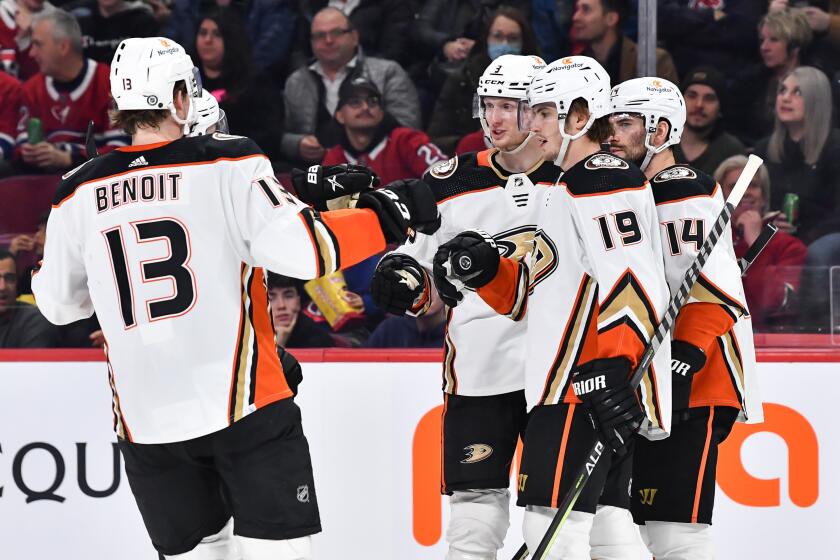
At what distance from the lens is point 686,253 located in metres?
2.84

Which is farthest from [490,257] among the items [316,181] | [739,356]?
[739,356]

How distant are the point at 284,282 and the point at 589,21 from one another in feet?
5.05

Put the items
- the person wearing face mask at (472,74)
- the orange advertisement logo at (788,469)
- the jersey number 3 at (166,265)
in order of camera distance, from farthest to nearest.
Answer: the person wearing face mask at (472,74), the orange advertisement logo at (788,469), the jersey number 3 at (166,265)

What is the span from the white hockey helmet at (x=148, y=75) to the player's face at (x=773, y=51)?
2751 mm

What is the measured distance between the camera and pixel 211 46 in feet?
15.9

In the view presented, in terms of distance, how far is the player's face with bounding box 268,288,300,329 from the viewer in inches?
163

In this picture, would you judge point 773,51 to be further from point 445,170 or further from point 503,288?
point 503,288

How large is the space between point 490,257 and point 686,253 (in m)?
0.47

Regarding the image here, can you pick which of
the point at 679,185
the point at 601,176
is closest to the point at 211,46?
the point at 679,185

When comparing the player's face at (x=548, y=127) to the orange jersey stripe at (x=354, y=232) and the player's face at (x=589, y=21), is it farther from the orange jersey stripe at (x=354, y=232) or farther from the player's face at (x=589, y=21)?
the player's face at (x=589, y=21)

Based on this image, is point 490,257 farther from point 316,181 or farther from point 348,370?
point 348,370

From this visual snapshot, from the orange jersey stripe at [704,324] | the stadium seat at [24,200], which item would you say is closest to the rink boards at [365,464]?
the stadium seat at [24,200]

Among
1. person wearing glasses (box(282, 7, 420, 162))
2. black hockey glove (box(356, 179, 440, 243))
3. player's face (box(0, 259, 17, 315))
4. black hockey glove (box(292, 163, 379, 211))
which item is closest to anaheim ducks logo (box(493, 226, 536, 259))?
black hockey glove (box(356, 179, 440, 243))

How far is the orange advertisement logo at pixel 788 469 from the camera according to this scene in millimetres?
3652
